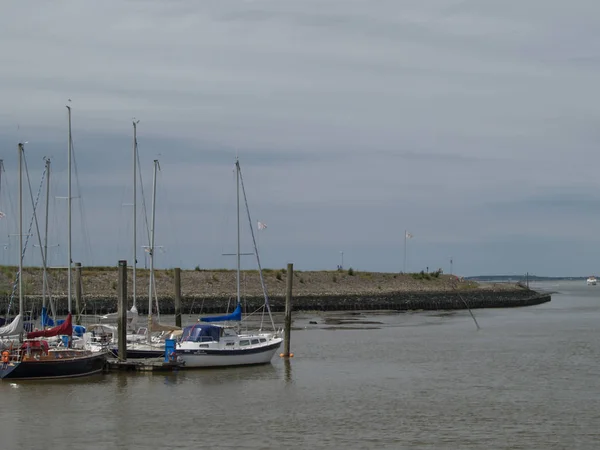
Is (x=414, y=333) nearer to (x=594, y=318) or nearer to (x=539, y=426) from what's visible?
(x=594, y=318)

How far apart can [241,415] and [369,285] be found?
99344 millimetres

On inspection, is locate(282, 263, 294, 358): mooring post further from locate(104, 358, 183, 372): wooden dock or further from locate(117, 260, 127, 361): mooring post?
locate(117, 260, 127, 361): mooring post

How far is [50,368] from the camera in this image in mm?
43375

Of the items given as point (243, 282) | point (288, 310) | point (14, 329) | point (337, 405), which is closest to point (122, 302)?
point (14, 329)

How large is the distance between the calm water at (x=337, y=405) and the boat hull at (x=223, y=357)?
683mm

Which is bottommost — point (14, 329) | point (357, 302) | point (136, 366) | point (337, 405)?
point (337, 405)

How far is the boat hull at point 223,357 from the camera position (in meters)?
47.8

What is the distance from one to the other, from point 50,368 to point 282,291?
75710mm

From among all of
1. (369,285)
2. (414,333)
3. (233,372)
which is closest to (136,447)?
(233,372)

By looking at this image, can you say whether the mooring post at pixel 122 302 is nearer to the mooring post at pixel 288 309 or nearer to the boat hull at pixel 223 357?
the boat hull at pixel 223 357

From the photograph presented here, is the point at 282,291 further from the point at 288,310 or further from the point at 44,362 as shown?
the point at 44,362

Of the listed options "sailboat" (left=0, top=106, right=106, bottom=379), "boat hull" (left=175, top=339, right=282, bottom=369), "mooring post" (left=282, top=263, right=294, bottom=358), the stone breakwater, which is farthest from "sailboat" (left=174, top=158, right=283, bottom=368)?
the stone breakwater

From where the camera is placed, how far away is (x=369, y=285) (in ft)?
442

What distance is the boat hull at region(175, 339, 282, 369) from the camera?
47750mm
